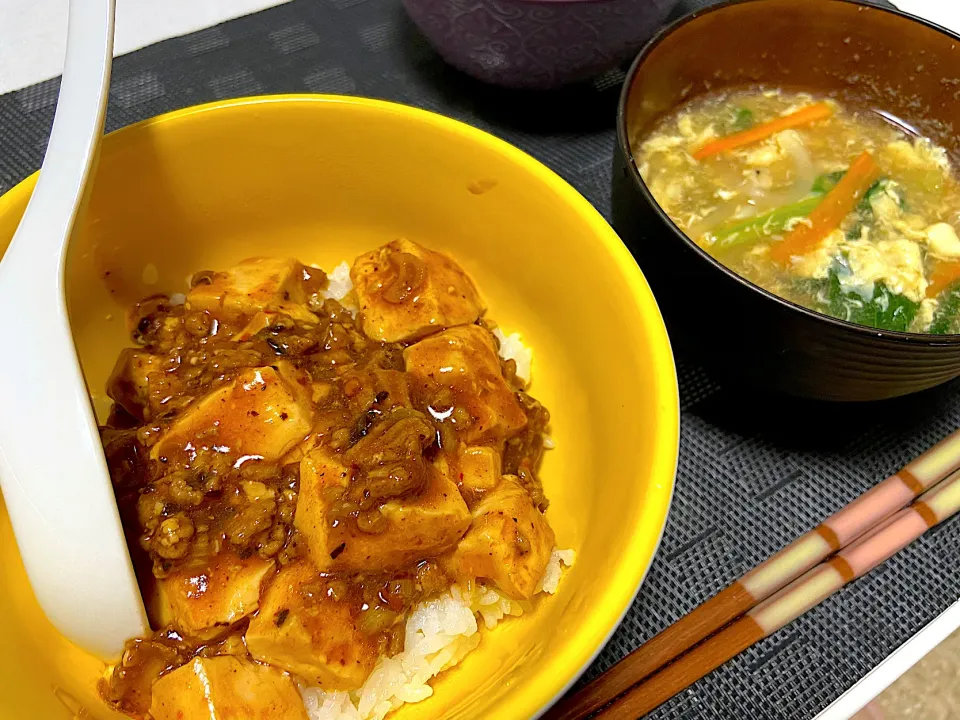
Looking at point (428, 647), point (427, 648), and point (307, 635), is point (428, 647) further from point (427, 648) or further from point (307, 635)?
point (307, 635)

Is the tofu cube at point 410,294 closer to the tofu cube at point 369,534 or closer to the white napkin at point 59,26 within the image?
the tofu cube at point 369,534

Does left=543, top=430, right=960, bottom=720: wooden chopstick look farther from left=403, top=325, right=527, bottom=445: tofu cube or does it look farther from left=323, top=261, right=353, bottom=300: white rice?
left=323, top=261, right=353, bottom=300: white rice

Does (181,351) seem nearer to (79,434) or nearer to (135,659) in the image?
(79,434)

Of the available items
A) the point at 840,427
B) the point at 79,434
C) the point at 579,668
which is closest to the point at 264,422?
the point at 79,434

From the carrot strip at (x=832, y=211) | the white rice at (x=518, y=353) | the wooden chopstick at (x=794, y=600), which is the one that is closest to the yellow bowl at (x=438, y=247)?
the white rice at (x=518, y=353)

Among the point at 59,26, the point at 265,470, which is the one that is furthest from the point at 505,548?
the point at 59,26
